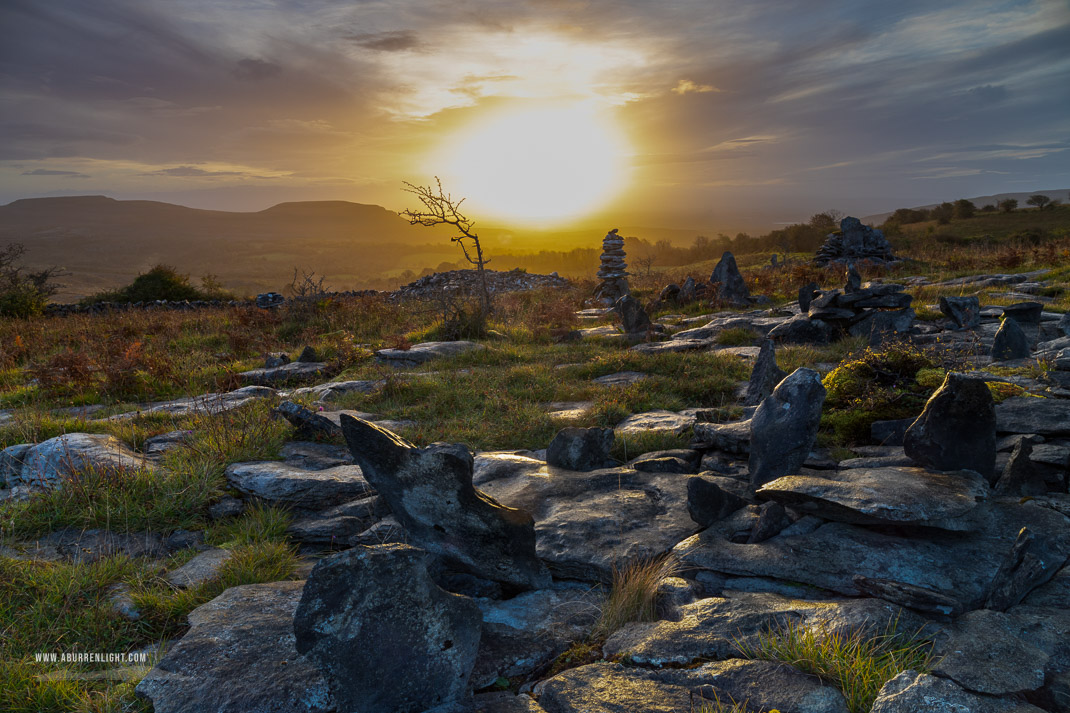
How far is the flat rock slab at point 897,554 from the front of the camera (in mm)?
2953

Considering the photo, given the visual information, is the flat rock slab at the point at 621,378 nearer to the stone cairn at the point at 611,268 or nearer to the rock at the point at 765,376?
the rock at the point at 765,376

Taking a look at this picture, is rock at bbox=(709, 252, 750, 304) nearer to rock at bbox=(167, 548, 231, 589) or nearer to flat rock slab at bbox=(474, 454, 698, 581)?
flat rock slab at bbox=(474, 454, 698, 581)

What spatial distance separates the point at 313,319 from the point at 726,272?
1367cm

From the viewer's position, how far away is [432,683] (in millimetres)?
2498

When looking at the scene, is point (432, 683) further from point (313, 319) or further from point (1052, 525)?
point (313, 319)

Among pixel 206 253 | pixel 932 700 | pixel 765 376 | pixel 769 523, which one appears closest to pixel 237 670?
pixel 932 700

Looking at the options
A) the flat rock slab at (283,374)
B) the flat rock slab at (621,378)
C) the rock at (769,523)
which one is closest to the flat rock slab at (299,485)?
the rock at (769,523)

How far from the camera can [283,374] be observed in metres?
10.8

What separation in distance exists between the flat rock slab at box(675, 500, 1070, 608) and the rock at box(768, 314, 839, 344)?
8.15m

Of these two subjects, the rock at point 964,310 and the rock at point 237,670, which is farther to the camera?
the rock at point 964,310

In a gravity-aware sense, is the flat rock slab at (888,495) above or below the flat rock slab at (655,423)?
above

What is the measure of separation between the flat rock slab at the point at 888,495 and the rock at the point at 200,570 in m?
3.76

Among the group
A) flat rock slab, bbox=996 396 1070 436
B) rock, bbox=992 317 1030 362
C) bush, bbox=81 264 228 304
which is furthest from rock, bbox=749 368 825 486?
bush, bbox=81 264 228 304

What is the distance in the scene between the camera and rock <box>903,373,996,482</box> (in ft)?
12.5
